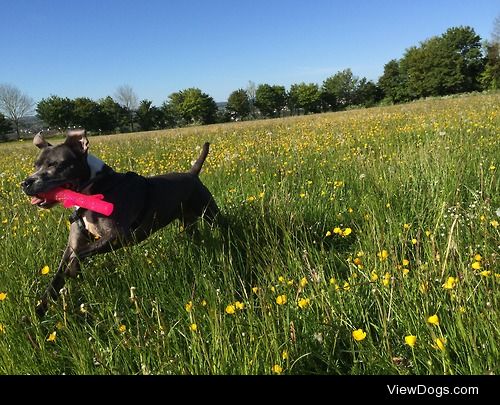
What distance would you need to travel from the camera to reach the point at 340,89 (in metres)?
92.3

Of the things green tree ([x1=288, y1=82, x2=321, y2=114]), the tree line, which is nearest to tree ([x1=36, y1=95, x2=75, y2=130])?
the tree line

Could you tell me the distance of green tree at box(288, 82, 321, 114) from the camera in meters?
92.1

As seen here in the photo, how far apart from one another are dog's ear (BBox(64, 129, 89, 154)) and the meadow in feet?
2.81

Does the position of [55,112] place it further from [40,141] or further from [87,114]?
[40,141]

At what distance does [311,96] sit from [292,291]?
94.5 meters

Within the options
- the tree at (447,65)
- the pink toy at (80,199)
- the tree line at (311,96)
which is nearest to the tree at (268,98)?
the tree line at (311,96)

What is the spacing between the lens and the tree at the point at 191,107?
8500 cm

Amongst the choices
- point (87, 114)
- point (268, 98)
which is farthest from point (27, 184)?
point (268, 98)

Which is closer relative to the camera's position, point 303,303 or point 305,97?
point 303,303

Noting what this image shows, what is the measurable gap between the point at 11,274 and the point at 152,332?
1347 mm
